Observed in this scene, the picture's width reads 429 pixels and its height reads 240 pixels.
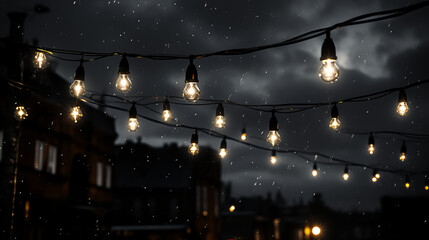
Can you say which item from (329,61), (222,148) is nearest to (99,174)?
(222,148)

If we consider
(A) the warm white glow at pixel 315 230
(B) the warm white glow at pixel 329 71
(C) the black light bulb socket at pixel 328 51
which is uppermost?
(C) the black light bulb socket at pixel 328 51

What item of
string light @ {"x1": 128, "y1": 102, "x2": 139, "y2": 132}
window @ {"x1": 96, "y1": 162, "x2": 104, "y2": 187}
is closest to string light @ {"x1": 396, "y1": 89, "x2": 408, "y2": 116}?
string light @ {"x1": 128, "y1": 102, "x2": 139, "y2": 132}

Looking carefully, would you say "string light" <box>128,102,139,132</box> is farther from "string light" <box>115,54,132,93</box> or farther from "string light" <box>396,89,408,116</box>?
"string light" <box>396,89,408,116</box>

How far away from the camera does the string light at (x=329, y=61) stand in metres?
5.27

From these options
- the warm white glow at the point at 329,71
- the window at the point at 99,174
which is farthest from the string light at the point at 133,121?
the window at the point at 99,174

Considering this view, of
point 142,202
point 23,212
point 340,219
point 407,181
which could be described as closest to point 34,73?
point 23,212

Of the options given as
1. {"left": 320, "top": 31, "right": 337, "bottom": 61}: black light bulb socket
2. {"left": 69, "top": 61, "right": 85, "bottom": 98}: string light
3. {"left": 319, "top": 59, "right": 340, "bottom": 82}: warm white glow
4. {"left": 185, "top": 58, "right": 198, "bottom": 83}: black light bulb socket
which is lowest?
{"left": 319, "top": 59, "right": 340, "bottom": 82}: warm white glow

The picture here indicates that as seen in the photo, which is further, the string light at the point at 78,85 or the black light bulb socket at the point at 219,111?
the black light bulb socket at the point at 219,111

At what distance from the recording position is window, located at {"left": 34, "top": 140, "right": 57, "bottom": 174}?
2198cm

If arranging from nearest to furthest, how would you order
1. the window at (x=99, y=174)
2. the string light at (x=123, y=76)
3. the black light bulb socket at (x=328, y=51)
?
the black light bulb socket at (x=328, y=51) < the string light at (x=123, y=76) < the window at (x=99, y=174)

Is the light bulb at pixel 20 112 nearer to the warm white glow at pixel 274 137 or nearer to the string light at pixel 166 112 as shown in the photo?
the string light at pixel 166 112

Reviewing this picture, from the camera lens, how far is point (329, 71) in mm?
5293

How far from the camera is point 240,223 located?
5344cm

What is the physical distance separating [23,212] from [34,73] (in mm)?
6246
